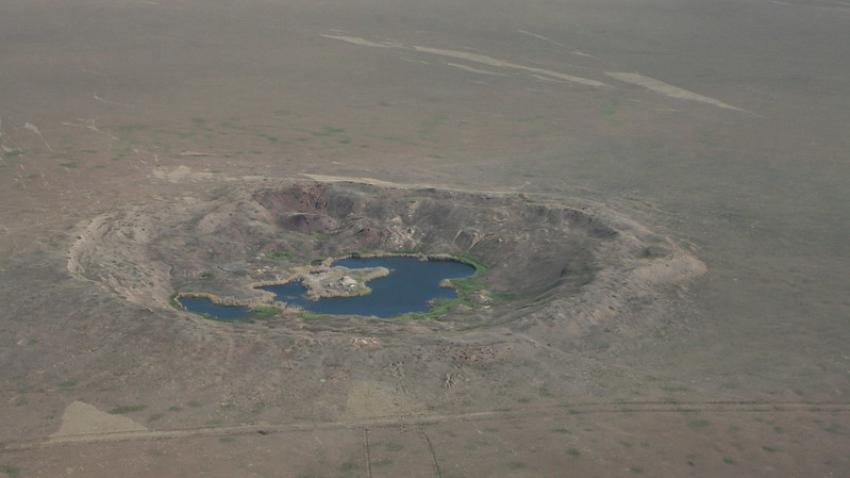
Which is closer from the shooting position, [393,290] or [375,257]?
[393,290]

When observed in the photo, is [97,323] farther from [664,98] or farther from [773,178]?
[664,98]

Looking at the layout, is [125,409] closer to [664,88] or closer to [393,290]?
[393,290]

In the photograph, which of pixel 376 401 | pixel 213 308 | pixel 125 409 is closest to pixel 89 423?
pixel 125 409

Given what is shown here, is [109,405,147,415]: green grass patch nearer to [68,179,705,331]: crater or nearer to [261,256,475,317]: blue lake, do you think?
[68,179,705,331]: crater

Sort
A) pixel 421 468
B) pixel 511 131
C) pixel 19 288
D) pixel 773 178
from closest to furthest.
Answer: pixel 421 468 < pixel 19 288 < pixel 773 178 < pixel 511 131

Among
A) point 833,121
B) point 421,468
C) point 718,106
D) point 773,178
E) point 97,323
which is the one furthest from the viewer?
point 718,106

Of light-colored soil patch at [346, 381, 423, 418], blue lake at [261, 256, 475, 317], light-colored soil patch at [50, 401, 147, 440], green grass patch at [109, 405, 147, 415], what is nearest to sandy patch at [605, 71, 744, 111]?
blue lake at [261, 256, 475, 317]

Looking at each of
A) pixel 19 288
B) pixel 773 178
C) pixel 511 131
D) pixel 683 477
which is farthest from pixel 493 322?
pixel 511 131
